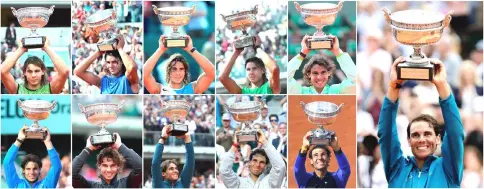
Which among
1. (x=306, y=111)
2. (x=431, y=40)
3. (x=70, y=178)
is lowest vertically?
(x=70, y=178)

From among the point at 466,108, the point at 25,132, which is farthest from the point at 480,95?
the point at 25,132

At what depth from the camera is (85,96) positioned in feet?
21.9

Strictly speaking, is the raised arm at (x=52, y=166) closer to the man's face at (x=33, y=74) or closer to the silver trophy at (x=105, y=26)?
the man's face at (x=33, y=74)

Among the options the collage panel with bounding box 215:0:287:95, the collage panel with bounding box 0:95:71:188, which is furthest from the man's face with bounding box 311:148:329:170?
the collage panel with bounding box 0:95:71:188

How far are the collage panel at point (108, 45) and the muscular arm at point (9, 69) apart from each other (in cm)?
44

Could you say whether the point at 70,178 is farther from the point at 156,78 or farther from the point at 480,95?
the point at 480,95

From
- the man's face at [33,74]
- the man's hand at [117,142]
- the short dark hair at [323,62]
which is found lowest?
the man's hand at [117,142]

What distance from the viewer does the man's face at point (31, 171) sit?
264 inches

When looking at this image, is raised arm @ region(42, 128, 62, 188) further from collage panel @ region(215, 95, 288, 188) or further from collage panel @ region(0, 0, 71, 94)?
collage panel @ region(215, 95, 288, 188)

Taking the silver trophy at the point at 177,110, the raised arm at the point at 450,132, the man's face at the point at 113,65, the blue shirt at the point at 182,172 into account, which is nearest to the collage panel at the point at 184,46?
the silver trophy at the point at 177,110

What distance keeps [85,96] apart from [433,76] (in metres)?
2.71

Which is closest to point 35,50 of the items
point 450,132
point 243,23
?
point 243,23

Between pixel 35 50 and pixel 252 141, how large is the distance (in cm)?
187

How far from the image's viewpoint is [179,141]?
21.9 feet
